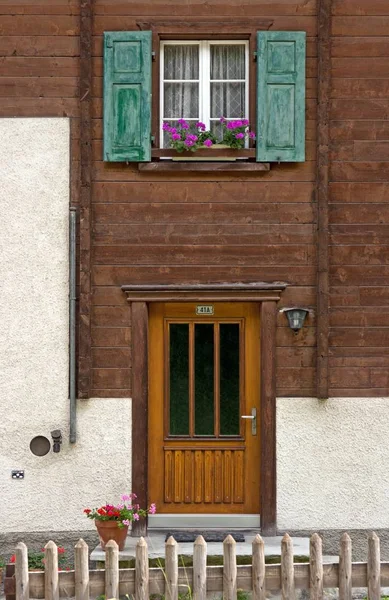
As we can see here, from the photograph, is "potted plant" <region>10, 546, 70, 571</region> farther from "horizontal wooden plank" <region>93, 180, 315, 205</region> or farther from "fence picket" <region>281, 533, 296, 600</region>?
"horizontal wooden plank" <region>93, 180, 315, 205</region>

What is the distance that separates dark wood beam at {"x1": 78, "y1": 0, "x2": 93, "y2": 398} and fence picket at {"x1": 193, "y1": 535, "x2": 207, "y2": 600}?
3.40m

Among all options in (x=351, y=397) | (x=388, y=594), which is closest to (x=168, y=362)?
(x=351, y=397)

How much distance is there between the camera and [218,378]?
9.98m

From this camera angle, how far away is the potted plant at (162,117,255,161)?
976 cm

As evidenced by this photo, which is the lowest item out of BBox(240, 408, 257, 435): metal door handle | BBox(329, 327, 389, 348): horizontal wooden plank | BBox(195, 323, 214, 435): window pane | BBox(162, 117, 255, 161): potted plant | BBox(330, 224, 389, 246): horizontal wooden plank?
BBox(240, 408, 257, 435): metal door handle

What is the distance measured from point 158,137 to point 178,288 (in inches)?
60.6

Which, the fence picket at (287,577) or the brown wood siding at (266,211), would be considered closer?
the fence picket at (287,577)

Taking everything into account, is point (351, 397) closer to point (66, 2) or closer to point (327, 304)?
point (327, 304)

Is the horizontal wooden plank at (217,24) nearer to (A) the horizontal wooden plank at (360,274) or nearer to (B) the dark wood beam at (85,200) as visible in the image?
(B) the dark wood beam at (85,200)

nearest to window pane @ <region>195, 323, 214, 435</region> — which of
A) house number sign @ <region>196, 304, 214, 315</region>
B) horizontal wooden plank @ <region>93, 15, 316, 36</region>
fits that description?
house number sign @ <region>196, 304, 214, 315</region>

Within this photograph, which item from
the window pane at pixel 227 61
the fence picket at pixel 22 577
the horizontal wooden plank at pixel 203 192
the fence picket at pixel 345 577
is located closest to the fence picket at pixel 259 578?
the fence picket at pixel 345 577

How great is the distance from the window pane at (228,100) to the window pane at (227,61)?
10 centimetres

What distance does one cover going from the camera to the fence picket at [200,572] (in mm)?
6623

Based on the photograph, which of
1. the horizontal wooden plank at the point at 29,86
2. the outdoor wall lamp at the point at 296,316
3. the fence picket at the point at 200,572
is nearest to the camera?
the fence picket at the point at 200,572
